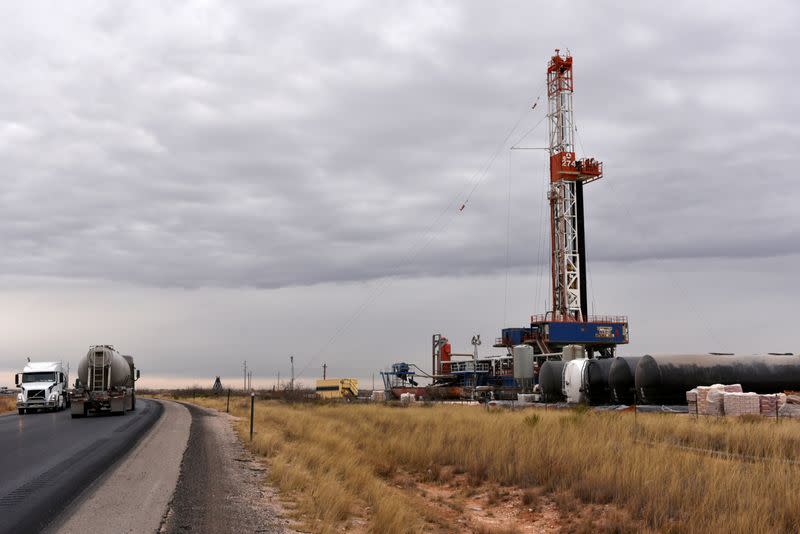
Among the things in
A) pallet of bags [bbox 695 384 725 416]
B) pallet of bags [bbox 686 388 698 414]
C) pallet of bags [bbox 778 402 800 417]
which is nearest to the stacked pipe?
pallet of bags [bbox 686 388 698 414]

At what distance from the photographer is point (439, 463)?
20.6 m

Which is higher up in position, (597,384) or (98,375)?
(98,375)

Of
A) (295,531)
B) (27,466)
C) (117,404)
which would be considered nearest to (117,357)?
(117,404)

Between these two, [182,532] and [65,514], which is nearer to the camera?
[182,532]

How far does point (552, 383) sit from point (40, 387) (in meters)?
34.0

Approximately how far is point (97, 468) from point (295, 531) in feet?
24.8

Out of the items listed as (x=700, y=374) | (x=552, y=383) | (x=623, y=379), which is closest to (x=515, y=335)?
(x=552, y=383)

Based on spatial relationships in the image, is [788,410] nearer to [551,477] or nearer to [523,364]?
[551,477]

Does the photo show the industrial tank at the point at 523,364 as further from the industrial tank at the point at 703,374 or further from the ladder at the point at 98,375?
the ladder at the point at 98,375

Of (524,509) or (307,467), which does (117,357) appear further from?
(524,509)

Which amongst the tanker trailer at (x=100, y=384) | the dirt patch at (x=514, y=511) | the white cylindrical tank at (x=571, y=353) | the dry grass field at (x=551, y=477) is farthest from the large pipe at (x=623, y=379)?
the tanker trailer at (x=100, y=384)

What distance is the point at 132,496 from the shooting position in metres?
12.2

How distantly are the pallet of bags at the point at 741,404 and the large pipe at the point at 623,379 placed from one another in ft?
29.4

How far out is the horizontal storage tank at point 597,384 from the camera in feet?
133
